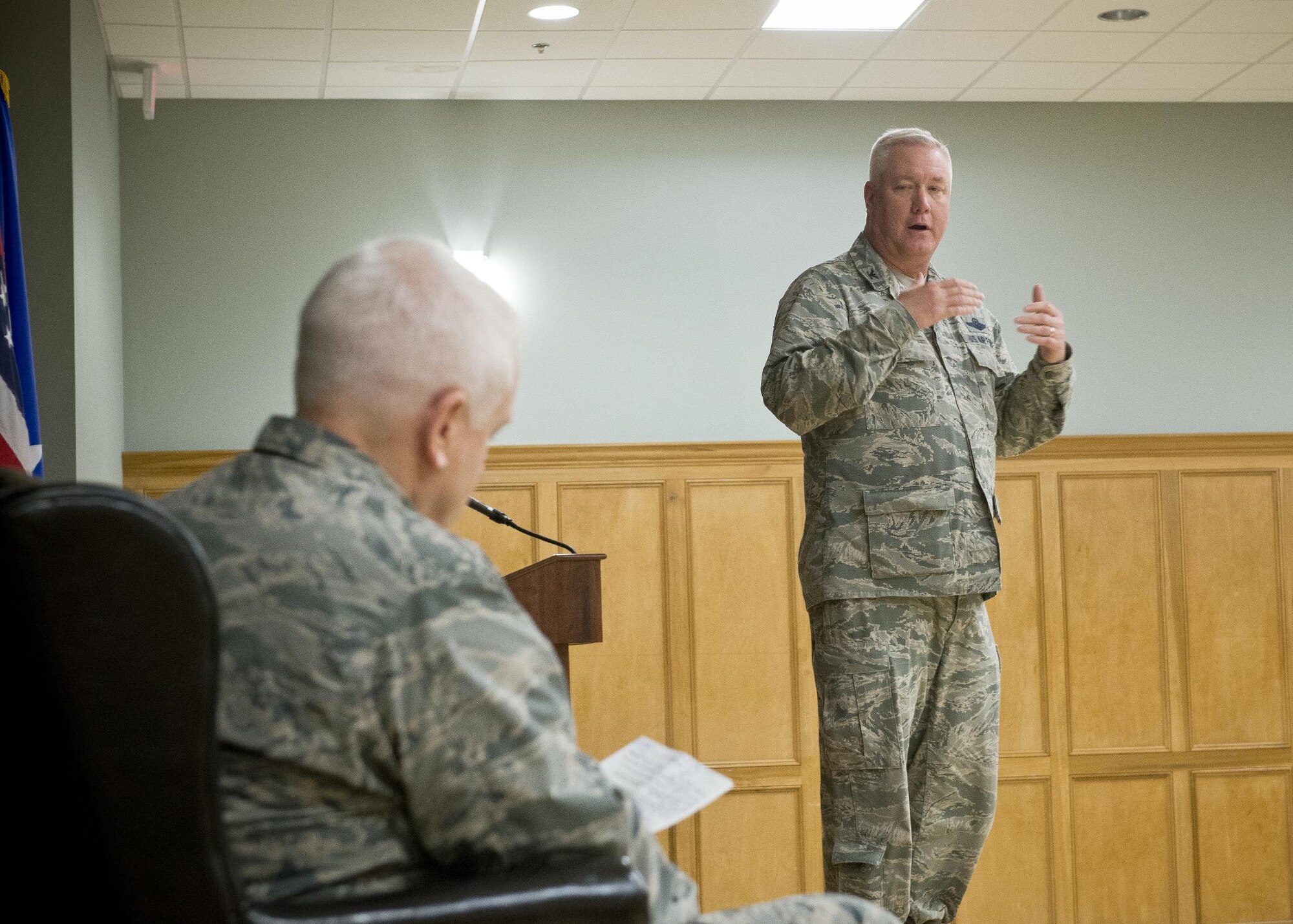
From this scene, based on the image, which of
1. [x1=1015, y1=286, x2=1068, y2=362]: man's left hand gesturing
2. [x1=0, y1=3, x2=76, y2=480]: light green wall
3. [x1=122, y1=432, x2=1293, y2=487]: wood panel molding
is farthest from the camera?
[x1=122, y1=432, x2=1293, y2=487]: wood panel molding

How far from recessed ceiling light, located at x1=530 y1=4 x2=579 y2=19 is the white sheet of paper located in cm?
361

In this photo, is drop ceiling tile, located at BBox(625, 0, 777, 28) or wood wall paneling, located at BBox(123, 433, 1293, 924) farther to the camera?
wood wall paneling, located at BBox(123, 433, 1293, 924)

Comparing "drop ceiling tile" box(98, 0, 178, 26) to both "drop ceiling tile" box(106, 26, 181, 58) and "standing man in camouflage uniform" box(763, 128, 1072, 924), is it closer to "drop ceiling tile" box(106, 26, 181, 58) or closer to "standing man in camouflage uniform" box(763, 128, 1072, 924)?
"drop ceiling tile" box(106, 26, 181, 58)

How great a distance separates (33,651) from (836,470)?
2071mm

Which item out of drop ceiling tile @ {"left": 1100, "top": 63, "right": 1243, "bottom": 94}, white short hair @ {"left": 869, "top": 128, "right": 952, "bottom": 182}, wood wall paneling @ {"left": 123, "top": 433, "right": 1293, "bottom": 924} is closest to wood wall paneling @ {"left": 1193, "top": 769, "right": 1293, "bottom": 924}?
wood wall paneling @ {"left": 123, "top": 433, "right": 1293, "bottom": 924}

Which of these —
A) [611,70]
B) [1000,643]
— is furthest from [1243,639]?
[611,70]

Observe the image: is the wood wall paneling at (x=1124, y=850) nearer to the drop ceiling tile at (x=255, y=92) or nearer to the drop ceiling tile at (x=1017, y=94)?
the drop ceiling tile at (x=1017, y=94)

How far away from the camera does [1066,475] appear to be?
216 inches

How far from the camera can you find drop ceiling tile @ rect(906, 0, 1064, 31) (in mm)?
4694

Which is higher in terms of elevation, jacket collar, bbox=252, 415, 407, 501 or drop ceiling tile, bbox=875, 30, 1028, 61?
drop ceiling tile, bbox=875, 30, 1028, 61

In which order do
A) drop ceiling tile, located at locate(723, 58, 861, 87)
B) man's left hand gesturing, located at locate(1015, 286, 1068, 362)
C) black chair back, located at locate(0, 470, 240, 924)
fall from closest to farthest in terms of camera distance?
1. black chair back, located at locate(0, 470, 240, 924)
2. man's left hand gesturing, located at locate(1015, 286, 1068, 362)
3. drop ceiling tile, located at locate(723, 58, 861, 87)

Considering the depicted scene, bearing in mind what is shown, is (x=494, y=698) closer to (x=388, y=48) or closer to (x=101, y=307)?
(x=101, y=307)

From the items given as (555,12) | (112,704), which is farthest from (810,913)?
(555,12)

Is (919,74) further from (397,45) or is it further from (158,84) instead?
(158,84)
